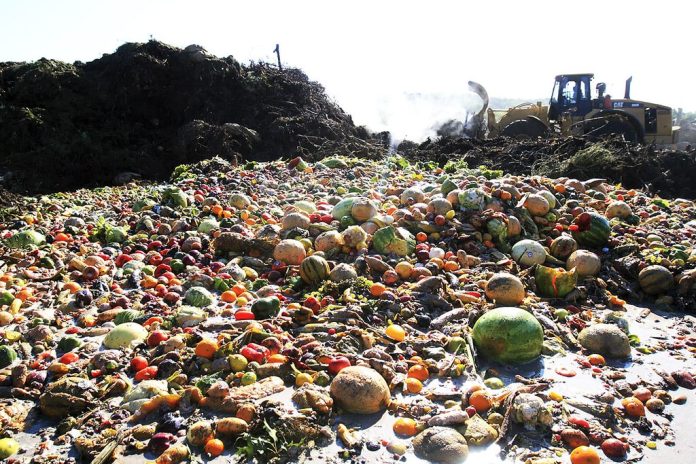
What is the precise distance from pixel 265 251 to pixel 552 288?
369cm

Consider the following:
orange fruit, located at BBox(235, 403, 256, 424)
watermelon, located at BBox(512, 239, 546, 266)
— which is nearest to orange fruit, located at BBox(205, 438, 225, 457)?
orange fruit, located at BBox(235, 403, 256, 424)

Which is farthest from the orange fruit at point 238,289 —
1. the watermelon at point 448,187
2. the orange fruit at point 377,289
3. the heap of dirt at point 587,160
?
the heap of dirt at point 587,160

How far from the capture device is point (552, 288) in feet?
19.5

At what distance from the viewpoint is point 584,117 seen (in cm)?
1917

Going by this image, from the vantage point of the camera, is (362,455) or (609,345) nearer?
(362,455)

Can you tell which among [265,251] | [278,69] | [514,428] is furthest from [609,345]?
[278,69]

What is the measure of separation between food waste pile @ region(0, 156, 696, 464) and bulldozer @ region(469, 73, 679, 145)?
1005 cm

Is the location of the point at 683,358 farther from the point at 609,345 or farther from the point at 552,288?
the point at 552,288

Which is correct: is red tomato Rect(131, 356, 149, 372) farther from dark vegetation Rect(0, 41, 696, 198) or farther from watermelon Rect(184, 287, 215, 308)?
dark vegetation Rect(0, 41, 696, 198)

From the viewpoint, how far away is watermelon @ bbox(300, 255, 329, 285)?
5.88 meters

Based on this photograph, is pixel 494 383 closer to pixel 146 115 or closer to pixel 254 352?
pixel 254 352

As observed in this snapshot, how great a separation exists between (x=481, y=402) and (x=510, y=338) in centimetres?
95

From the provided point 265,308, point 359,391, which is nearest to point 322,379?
point 359,391

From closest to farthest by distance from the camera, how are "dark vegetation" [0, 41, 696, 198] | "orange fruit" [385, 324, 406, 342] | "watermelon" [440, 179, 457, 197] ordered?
"orange fruit" [385, 324, 406, 342] < "watermelon" [440, 179, 457, 197] < "dark vegetation" [0, 41, 696, 198]
